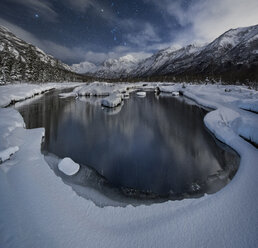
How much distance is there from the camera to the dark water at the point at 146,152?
782 cm

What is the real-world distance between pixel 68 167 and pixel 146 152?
5.26 meters

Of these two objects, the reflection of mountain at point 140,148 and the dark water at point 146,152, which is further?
the reflection of mountain at point 140,148

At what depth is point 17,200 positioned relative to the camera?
5441mm

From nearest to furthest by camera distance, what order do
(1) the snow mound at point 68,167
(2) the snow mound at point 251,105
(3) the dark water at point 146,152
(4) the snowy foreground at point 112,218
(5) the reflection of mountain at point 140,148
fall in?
(4) the snowy foreground at point 112,218 < (3) the dark water at point 146,152 < (1) the snow mound at point 68,167 < (5) the reflection of mountain at point 140,148 < (2) the snow mound at point 251,105

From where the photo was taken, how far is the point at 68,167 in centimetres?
849

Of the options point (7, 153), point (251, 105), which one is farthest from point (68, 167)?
point (251, 105)

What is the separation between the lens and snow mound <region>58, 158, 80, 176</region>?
8.24 meters

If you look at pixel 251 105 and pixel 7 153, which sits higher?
pixel 251 105

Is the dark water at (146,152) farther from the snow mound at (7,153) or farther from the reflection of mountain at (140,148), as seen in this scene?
the snow mound at (7,153)

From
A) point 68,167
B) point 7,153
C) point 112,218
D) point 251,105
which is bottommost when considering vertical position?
point 68,167

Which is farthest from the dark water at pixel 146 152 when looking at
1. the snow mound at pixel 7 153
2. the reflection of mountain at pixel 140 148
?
the snow mound at pixel 7 153

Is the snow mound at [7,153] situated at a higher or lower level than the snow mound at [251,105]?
lower

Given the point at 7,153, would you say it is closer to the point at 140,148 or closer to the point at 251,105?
the point at 140,148

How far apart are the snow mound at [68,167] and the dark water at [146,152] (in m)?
0.91
